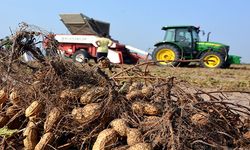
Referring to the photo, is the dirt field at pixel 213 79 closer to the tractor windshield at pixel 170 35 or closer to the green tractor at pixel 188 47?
the green tractor at pixel 188 47

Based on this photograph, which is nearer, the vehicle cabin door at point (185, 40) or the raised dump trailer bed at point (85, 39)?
the vehicle cabin door at point (185, 40)

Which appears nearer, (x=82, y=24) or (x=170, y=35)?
(x=170, y=35)

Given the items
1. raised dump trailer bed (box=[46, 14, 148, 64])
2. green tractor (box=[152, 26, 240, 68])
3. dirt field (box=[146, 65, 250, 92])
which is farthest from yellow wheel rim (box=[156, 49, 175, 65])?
dirt field (box=[146, 65, 250, 92])

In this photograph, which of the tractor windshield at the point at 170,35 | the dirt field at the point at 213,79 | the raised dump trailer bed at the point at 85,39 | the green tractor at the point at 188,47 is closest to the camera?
the dirt field at the point at 213,79

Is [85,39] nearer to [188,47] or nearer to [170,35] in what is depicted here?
[170,35]

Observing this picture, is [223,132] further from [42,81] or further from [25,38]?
[25,38]

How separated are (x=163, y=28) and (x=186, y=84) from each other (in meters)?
17.8

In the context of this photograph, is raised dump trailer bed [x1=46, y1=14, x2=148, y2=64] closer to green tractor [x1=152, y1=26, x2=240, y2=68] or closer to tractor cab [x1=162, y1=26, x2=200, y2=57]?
green tractor [x1=152, y1=26, x2=240, y2=68]

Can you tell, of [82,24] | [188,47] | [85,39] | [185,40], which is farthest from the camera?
[82,24]

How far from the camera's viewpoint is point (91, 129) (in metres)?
3.17

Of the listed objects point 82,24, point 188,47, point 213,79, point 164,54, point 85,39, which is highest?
point 82,24

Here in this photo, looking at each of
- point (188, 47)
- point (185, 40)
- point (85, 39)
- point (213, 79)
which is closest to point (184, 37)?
point (185, 40)

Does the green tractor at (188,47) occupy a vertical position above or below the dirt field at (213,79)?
above

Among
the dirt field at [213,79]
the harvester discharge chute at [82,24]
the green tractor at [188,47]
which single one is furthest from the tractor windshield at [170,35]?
the dirt field at [213,79]
